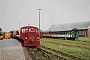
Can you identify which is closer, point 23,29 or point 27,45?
point 27,45

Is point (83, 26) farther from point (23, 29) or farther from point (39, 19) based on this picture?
point (23, 29)

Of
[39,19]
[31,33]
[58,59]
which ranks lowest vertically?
[58,59]

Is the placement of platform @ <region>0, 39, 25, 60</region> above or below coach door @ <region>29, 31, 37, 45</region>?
below

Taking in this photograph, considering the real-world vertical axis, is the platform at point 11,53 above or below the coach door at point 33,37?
below

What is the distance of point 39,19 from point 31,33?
16.7 meters

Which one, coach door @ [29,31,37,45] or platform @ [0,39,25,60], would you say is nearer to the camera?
platform @ [0,39,25,60]

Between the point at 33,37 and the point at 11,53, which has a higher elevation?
the point at 33,37

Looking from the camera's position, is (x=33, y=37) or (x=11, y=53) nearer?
(x=11, y=53)

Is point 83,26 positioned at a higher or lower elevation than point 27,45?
higher

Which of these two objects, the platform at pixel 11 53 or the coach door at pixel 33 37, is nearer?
the platform at pixel 11 53

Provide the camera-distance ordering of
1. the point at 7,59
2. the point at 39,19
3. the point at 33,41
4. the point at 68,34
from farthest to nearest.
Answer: the point at 68,34 < the point at 39,19 < the point at 33,41 < the point at 7,59

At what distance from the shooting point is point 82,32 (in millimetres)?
63906

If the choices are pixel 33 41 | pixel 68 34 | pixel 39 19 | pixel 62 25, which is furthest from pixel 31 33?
pixel 62 25

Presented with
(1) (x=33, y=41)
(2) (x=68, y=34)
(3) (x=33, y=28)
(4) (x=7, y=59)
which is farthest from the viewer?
(2) (x=68, y=34)
